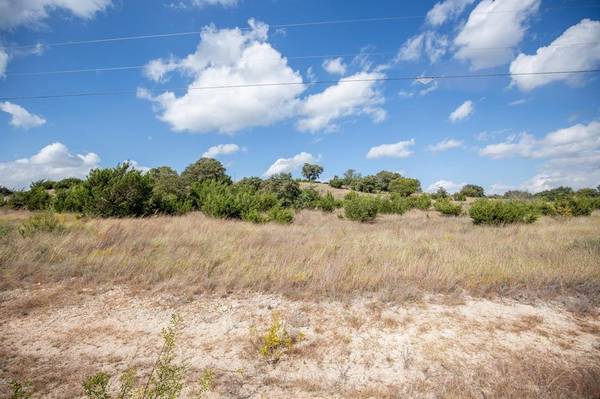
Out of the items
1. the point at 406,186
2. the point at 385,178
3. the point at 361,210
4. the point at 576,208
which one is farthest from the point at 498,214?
the point at 385,178

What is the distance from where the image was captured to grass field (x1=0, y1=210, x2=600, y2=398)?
269cm

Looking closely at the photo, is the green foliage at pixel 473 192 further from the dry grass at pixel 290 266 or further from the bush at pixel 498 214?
the dry grass at pixel 290 266

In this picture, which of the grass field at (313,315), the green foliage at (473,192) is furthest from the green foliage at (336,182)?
the grass field at (313,315)

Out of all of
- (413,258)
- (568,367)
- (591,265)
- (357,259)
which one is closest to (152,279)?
(357,259)

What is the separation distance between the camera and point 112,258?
573 cm

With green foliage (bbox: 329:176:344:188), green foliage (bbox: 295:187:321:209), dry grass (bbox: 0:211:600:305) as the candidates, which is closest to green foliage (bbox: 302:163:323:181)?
green foliage (bbox: 329:176:344:188)

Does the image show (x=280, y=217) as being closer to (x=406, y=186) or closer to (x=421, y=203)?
(x=421, y=203)

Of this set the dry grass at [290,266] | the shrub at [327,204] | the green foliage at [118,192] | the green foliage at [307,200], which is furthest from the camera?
the green foliage at [307,200]

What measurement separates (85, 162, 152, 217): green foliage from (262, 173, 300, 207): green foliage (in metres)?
12.7

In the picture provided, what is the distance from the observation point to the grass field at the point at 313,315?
2686 millimetres

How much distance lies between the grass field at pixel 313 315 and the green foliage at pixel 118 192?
240 inches

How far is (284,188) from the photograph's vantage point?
26.8 meters

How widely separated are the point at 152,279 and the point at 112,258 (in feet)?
4.74

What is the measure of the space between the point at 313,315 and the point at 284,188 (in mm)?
23001
